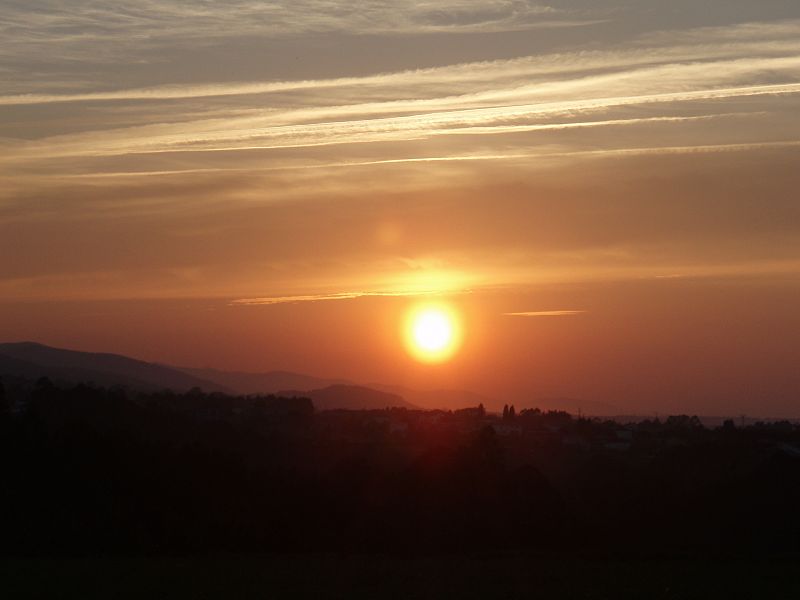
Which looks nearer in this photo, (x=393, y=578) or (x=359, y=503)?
(x=393, y=578)

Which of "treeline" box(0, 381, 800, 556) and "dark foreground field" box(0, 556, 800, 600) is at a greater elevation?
"treeline" box(0, 381, 800, 556)

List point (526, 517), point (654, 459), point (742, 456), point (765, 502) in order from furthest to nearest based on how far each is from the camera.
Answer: point (654, 459) → point (742, 456) → point (765, 502) → point (526, 517)

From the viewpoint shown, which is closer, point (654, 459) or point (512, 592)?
point (512, 592)

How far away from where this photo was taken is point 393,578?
1062 inches

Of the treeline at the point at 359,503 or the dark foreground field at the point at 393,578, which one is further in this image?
the treeline at the point at 359,503

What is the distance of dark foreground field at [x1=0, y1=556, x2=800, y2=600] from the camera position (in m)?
24.7

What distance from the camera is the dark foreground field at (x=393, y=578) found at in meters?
24.7

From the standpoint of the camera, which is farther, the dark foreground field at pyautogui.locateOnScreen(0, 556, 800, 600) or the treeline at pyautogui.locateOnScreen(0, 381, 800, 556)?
the treeline at pyautogui.locateOnScreen(0, 381, 800, 556)

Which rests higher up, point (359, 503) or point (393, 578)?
point (359, 503)

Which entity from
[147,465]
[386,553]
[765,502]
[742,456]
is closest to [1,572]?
[386,553]

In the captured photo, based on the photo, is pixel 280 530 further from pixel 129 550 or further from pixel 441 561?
pixel 441 561

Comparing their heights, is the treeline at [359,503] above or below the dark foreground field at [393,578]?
above

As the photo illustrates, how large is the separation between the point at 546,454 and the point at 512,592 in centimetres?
5892

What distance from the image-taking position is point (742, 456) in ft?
220
